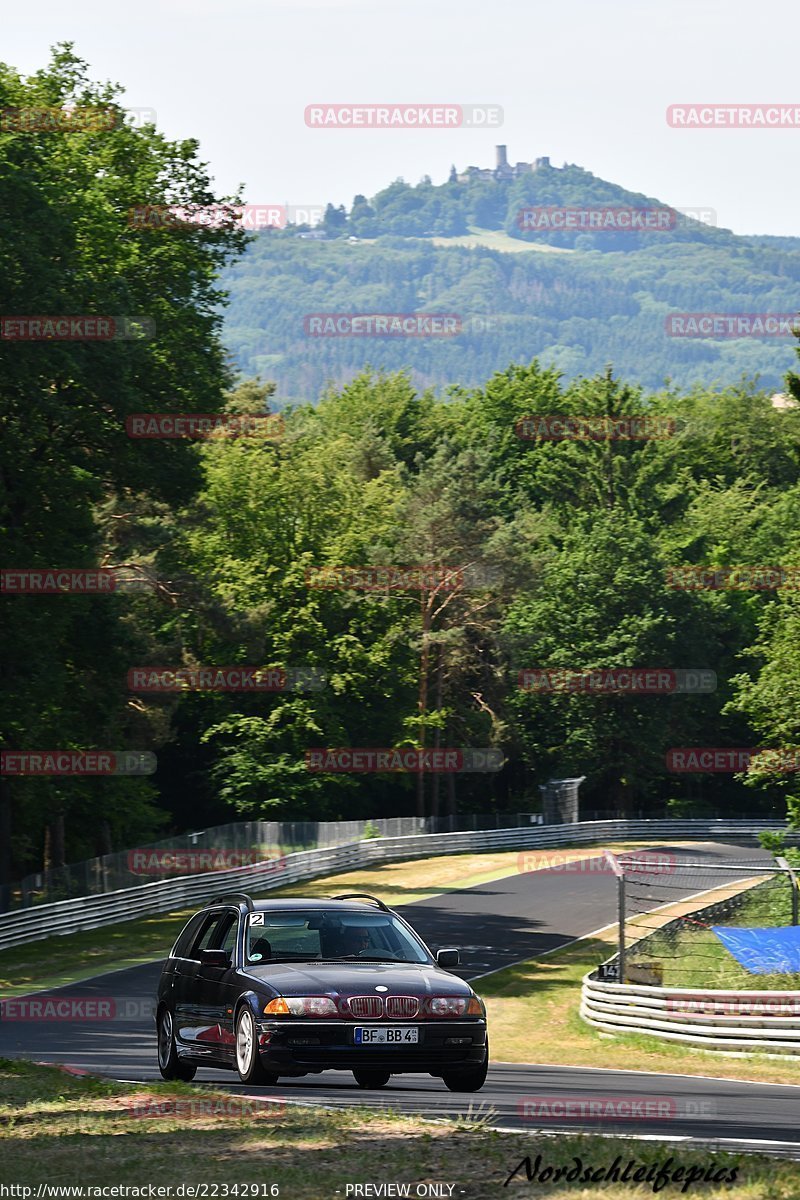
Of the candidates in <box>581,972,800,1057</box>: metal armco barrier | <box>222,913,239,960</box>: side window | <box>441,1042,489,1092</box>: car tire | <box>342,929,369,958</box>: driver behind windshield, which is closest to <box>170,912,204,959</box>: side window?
<box>222,913,239,960</box>: side window

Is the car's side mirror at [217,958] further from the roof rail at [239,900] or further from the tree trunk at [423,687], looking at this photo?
the tree trunk at [423,687]

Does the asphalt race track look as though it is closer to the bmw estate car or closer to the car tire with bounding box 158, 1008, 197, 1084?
the car tire with bounding box 158, 1008, 197, 1084

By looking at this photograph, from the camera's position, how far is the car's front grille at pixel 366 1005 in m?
12.0

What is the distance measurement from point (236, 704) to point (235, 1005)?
2240 inches

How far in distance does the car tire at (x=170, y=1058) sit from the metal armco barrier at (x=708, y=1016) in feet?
34.9

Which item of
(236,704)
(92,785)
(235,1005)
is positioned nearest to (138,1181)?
(235,1005)

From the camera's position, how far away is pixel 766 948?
24250 millimetres

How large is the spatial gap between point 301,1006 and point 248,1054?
2.17 feet

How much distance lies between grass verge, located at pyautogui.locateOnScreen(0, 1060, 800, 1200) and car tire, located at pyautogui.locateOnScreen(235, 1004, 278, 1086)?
69 cm

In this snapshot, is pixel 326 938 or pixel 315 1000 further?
pixel 326 938

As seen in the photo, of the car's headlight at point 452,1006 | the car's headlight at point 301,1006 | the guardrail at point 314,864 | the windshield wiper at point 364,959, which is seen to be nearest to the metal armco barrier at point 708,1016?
the windshield wiper at point 364,959

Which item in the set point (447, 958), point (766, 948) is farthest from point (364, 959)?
point (766, 948)

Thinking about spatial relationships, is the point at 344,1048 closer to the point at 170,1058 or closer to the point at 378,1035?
the point at 378,1035

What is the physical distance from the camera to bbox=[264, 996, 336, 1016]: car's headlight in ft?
39.2
